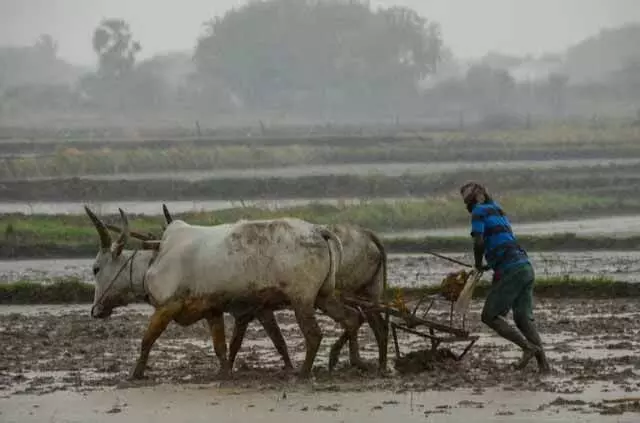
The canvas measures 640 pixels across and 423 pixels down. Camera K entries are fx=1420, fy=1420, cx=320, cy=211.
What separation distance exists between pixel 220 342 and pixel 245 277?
0.62 metres

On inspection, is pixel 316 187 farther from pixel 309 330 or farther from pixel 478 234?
pixel 478 234

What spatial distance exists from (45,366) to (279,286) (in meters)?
2.29

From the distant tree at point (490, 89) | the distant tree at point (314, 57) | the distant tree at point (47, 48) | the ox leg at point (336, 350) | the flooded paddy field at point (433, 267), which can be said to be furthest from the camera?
the distant tree at point (47, 48)

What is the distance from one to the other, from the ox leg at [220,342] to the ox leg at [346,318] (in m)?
0.83

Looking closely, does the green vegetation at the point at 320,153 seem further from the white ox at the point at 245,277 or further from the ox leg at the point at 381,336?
the ox leg at the point at 381,336

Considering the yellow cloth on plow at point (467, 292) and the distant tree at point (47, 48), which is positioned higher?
the distant tree at point (47, 48)

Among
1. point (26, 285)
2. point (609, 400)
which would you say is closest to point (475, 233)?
point (609, 400)

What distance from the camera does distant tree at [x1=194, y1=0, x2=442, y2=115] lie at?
83.5m

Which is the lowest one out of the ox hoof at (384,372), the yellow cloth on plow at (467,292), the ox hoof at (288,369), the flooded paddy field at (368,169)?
the flooded paddy field at (368,169)

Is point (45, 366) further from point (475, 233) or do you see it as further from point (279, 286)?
point (475, 233)

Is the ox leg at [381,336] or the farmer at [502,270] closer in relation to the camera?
the farmer at [502,270]

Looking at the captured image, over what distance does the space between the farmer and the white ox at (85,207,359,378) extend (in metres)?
1.16

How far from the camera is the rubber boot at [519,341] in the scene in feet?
36.1

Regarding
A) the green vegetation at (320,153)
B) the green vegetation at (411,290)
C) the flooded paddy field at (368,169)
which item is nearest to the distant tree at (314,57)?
the green vegetation at (320,153)
